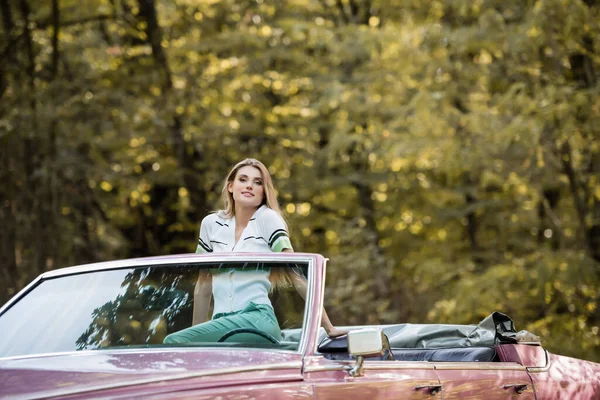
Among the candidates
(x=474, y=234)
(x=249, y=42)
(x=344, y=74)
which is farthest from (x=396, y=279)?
(x=249, y=42)

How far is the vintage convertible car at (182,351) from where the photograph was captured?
3.42m

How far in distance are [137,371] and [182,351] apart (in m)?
0.39

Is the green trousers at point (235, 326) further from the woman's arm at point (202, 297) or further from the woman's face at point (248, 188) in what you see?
the woman's face at point (248, 188)

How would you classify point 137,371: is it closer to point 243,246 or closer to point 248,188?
point 243,246

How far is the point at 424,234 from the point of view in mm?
20531

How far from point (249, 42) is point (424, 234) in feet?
18.9

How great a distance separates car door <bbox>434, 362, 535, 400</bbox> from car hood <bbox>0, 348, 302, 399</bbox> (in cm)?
111

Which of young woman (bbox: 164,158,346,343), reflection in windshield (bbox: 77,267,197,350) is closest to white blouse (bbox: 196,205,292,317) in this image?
young woman (bbox: 164,158,346,343)

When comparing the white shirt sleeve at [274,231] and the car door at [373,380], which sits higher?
the white shirt sleeve at [274,231]

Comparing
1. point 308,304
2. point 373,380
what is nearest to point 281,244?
point 308,304

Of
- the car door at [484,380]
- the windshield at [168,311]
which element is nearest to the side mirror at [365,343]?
the windshield at [168,311]

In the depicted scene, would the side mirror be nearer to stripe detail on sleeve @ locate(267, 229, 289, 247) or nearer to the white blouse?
the white blouse

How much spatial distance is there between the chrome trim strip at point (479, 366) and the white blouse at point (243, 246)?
100cm

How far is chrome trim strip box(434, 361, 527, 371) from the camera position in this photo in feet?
15.3
